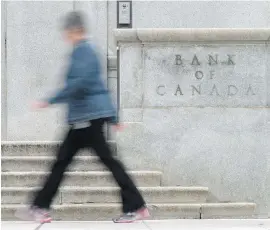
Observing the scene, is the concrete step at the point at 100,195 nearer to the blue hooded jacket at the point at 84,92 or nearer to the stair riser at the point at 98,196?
the stair riser at the point at 98,196

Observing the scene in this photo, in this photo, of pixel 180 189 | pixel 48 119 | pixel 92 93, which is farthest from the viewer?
pixel 48 119

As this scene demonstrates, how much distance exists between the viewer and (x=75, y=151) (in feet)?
19.2

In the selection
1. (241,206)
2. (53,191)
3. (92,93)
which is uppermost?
(92,93)

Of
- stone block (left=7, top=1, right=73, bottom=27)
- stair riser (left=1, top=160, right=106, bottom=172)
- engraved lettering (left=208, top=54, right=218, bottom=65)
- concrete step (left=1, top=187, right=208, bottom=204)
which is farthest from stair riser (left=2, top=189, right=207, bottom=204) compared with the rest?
stone block (left=7, top=1, right=73, bottom=27)

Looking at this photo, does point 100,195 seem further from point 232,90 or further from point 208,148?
point 232,90

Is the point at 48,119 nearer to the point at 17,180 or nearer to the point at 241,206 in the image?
the point at 17,180

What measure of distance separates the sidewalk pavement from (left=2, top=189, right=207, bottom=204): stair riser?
40 cm

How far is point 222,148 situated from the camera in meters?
7.54

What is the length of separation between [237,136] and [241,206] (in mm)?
722

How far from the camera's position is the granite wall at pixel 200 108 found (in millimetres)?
7508

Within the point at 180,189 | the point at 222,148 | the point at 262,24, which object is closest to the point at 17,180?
the point at 180,189

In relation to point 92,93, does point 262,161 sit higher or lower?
lower

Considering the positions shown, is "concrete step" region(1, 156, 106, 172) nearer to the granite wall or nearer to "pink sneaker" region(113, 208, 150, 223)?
the granite wall

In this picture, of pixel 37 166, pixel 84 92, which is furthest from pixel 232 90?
pixel 84 92
